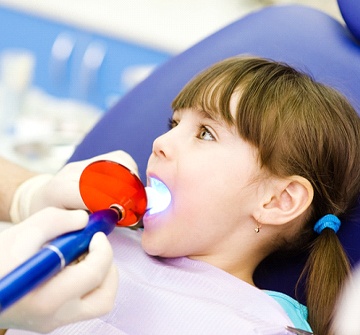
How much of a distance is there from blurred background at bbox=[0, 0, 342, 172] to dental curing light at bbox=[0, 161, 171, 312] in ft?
4.11

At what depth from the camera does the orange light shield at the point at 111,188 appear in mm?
991

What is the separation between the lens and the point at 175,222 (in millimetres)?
1120

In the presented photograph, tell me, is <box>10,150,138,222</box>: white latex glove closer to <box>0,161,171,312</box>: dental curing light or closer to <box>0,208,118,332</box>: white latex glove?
<box>0,161,171,312</box>: dental curing light

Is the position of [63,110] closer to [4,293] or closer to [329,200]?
[329,200]

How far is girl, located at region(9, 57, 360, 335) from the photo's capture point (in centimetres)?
109

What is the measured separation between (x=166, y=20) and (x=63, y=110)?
51 cm

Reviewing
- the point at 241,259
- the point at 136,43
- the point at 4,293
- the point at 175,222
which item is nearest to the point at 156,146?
the point at 175,222

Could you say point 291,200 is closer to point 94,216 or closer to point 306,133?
point 306,133

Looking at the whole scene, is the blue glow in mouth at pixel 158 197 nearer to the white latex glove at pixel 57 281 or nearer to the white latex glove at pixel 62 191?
the white latex glove at pixel 62 191

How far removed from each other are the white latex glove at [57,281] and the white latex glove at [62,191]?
0.30 m

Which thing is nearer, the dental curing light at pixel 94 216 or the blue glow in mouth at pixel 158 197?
the dental curing light at pixel 94 216

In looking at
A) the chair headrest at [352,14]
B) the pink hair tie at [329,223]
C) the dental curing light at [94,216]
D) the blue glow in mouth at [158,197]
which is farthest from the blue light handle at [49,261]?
the chair headrest at [352,14]

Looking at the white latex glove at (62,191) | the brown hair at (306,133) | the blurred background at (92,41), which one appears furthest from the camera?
the blurred background at (92,41)

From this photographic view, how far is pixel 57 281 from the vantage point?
79 cm
